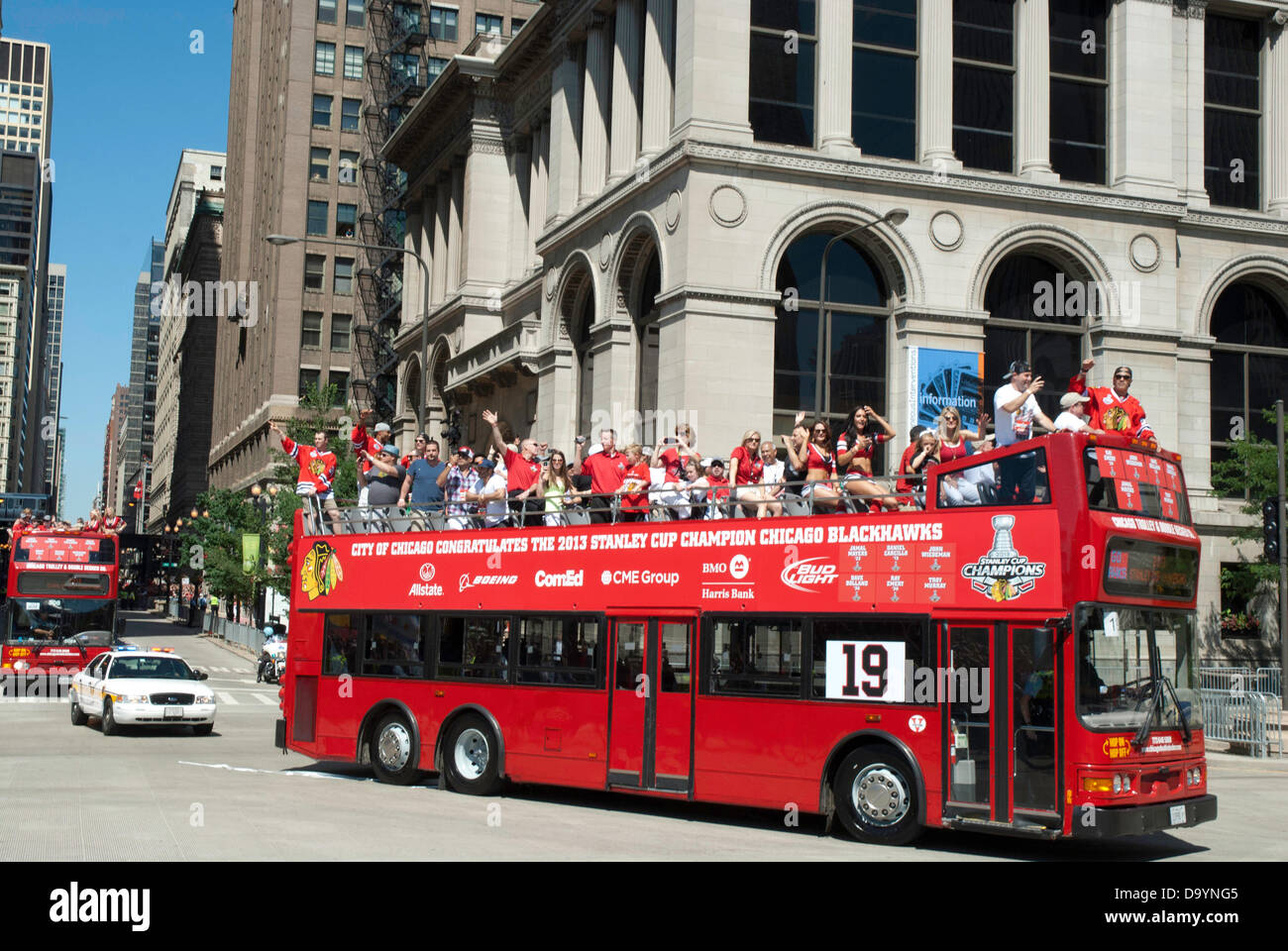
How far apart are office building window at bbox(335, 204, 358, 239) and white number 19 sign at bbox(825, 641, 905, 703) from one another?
7625cm

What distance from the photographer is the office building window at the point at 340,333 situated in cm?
8372

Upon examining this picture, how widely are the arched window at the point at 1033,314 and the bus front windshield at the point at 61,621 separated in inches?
919

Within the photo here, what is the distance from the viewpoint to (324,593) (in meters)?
18.4

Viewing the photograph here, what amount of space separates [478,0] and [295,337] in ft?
76.5

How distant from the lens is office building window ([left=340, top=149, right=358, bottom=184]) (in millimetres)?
84375

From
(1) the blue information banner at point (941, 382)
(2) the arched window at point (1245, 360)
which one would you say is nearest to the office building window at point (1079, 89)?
(2) the arched window at point (1245, 360)

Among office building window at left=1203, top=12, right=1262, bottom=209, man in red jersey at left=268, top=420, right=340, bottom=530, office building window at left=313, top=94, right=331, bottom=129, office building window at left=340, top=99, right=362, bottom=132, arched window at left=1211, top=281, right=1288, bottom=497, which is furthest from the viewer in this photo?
office building window at left=340, top=99, right=362, bottom=132

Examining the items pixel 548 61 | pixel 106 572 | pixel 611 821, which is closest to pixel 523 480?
pixel 611 821

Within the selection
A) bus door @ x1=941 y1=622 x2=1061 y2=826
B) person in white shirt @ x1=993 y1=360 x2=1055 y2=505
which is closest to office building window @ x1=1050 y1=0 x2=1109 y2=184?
person in white shirt @ x1=993 y1=360 x2=1055 y2=505

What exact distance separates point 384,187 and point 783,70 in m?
49.3

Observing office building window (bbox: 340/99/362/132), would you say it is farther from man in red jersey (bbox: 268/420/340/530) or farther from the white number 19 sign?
the white number 19 sign

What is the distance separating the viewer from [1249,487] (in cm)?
3259

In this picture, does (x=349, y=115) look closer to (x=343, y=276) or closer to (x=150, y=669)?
(x=343, y=276)

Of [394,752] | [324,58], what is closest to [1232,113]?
[394,752]
